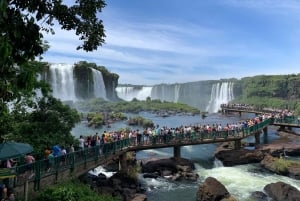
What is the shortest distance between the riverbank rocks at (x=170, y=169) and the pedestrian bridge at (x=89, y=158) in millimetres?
1285

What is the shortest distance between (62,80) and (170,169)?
2229 inches

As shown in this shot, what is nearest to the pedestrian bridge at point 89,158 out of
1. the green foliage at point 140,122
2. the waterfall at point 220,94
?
the green foliage at point 140,122

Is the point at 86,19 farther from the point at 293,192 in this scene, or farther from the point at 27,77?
the point at 293,192

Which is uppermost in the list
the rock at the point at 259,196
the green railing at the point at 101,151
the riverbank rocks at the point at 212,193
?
the green railing at the point at 101,151

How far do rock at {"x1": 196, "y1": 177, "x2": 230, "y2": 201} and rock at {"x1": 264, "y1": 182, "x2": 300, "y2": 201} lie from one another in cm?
266

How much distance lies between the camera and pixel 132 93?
118m

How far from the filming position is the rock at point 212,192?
17.1 meters

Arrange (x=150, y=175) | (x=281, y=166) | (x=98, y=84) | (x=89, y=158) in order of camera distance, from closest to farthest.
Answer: (x=89, y=158) → (x=150, y=175) → (x=281, y=166) → (x=98, y=84)

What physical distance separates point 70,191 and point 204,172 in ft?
43.5

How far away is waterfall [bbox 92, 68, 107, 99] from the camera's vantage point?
294ft

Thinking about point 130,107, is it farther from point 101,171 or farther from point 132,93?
point 101,171

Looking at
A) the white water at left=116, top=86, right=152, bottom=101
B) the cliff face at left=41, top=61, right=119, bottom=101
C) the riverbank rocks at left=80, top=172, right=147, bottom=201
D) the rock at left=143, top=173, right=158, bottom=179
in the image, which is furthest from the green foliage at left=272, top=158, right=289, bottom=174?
the white water at left=116, top=86, right=152, bottom=101

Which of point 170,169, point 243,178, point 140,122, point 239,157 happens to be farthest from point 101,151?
point 140,122

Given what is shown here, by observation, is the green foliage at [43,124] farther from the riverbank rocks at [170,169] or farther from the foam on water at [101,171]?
the riverbank rocks at [170,169]
